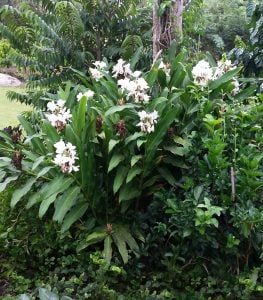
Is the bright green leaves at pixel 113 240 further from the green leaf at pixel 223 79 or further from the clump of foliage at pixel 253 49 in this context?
the clump of foliage at pixel 253 49

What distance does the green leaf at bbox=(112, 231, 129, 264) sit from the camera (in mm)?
2580

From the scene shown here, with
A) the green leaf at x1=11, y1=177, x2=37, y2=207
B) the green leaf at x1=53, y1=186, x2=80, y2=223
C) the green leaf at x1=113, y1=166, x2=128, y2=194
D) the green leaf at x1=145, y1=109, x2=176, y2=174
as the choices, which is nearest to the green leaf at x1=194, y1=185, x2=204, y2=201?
the green leaf at x1=145, y1=109, x2=176, y2=174

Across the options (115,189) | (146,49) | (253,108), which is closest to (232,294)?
(115,189)

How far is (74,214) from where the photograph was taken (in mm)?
2697

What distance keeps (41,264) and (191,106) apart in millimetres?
1469

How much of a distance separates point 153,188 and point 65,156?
2.31 ft

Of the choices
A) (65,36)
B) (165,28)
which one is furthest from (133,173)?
(65,36)

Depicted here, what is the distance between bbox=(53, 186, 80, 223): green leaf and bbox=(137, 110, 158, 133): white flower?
0.56 meters

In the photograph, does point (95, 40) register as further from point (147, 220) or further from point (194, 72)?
point (147, 220)

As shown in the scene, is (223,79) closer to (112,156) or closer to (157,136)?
(157,136)

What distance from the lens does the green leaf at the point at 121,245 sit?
8.46ft

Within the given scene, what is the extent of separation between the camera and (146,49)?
218 inches

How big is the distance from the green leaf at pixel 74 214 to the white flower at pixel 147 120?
2.01 feet

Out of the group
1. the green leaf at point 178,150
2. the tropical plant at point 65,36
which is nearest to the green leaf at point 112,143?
the green leaf at point 178,150
